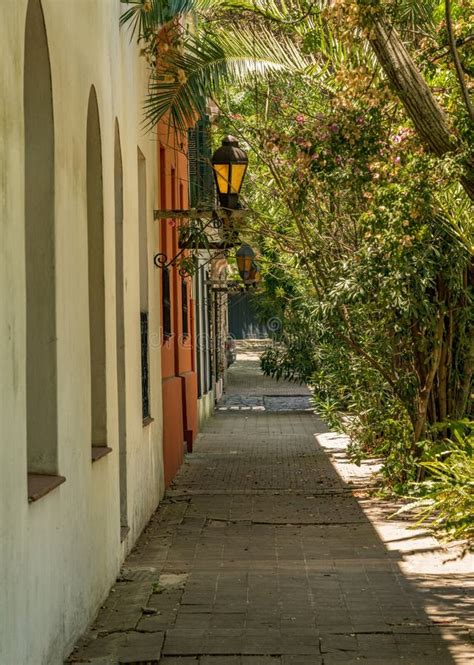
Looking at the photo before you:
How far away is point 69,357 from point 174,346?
1073 cm

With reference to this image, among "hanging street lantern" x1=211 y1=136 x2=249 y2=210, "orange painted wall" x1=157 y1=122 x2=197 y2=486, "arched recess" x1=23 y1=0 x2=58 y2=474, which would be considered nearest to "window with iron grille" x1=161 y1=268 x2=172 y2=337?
"orange painted wall" x1=157 y1=122 x2=197 y2=486

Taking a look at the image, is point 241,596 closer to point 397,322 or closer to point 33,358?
point 33,358

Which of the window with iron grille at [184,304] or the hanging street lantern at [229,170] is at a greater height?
the hanging street lantern at [229,170]

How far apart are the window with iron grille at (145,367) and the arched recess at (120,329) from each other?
2.02m

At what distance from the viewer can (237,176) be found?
1372cm

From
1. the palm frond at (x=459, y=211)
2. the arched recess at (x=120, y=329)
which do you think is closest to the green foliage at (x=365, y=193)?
the palm frond at (x=459, y=211)

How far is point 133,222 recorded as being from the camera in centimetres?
1179

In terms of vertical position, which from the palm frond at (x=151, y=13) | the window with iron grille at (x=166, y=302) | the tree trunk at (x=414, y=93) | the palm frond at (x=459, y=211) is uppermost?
the palm frond at (x=151, y=13)

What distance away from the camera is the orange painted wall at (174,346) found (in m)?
16.0

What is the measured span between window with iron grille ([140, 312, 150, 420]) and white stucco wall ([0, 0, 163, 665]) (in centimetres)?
77

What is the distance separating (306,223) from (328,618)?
27.4 feet

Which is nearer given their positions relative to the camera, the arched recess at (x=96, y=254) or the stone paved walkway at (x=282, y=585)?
the stone paved walkway at (x=282, y=585)

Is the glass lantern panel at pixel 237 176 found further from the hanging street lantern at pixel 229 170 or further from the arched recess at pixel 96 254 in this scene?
the arched recess at pixel 96 254

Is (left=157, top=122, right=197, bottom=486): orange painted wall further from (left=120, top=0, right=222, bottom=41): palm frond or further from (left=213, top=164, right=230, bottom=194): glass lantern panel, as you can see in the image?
(left=120, top=0, right=222, bottom=41): palm frond
